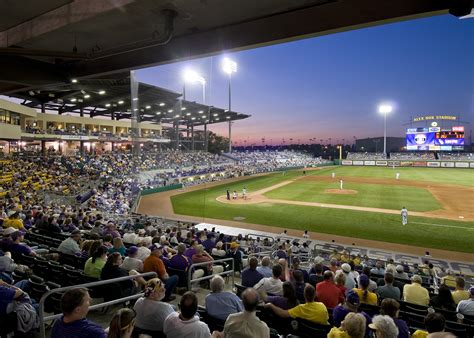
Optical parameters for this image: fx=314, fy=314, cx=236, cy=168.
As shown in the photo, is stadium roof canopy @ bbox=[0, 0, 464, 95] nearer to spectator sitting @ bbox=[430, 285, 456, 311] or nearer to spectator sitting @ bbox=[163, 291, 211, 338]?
spectator sitting @ bbox=[163, 291, 211, 338]

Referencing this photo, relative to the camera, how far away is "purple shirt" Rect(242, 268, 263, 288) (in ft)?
19.7

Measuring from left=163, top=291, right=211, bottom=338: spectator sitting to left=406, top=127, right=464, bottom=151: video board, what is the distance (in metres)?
77.8

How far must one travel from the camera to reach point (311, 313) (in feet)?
13.7

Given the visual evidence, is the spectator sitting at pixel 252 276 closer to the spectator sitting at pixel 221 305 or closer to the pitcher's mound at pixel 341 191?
the spectator sitting at pixel 221 305

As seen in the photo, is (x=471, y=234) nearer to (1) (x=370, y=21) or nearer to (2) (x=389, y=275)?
(2) (x=389, y=275)

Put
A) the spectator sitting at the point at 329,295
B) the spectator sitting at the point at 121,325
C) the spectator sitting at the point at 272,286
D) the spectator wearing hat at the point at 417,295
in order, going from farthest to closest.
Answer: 1. the spectator wearing hat at the point at 417,295
2. the spectator sitting at the point at 272,286
3. the spectator sitting at the point at 329,295
4. the spectator sitting at the point at 121,325

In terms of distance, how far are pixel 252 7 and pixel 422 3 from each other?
75.6 inches

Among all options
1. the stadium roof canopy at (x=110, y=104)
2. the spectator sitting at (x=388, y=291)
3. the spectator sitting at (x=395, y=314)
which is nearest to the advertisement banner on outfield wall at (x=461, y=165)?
the stadium roof canopy at (x=110, y=104)

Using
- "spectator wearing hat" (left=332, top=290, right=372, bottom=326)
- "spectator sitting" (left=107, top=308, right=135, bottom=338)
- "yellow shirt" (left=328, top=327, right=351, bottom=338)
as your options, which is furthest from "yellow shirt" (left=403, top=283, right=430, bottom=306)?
"spectator sitting" (left=107, top=308, right=135, bottom=338)

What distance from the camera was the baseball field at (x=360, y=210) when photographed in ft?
62.3

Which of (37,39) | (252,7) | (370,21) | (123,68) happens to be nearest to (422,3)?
(370,21)

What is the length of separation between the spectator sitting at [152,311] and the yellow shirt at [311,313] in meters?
1.67

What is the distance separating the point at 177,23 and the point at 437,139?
77.5 m

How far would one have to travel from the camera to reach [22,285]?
4.95 m
